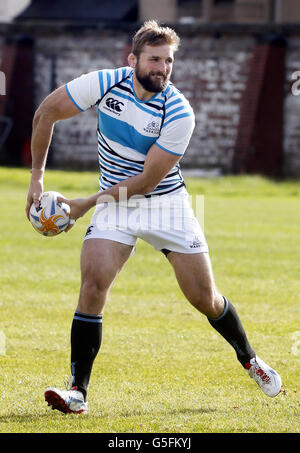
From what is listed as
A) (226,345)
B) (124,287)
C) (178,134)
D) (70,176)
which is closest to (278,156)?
(70,176)

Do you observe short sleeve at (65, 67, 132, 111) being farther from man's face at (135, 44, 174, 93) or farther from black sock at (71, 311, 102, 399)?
black sock at (71, 311, 102, 399)

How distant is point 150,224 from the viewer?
267 inches

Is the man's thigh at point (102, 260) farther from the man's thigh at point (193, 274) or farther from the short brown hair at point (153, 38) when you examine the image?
the short brown hair at point (153, 38)

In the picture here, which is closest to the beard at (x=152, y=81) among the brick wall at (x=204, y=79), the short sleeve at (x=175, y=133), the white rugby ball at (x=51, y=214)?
the short sleeve at (x=175, y=133)

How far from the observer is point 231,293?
11469 mm

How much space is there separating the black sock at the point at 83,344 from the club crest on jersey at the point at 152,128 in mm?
1406

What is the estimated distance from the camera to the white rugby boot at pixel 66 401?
6.21 metres

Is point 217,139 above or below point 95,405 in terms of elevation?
below

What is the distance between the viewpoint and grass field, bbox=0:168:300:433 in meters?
6.30

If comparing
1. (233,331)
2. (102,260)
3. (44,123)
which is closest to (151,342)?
(233,331)

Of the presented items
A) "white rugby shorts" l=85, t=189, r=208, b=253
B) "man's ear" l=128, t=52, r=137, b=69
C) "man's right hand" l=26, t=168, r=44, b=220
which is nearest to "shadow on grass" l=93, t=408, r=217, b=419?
"white rugby shorts" l=85, t=189, r=208, b=253

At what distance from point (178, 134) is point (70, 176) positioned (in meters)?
22.7
